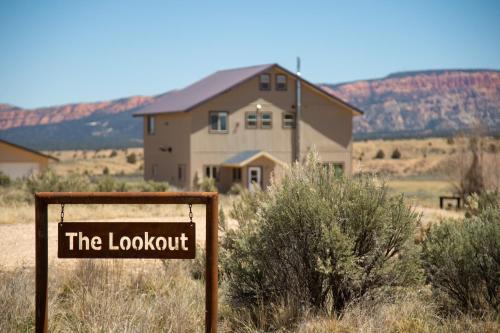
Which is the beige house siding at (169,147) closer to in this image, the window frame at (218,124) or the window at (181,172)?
the window at (181,172)

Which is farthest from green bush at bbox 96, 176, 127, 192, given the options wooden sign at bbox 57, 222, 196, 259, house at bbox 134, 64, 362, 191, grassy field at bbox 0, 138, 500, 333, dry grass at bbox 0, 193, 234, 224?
wooden sign at bbox 57, 222, 196, 259

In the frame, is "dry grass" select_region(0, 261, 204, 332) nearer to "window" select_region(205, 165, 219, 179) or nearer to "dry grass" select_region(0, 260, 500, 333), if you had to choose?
"dry grass" select_region(0, 260, 500, 333)

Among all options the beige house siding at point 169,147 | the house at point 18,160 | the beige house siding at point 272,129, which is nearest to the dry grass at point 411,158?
the beige house siding at point 272,129

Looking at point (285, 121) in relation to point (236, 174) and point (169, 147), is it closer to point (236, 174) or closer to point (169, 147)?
point (236, 174)

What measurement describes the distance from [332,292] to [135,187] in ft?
90.7

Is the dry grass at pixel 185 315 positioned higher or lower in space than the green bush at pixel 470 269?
lower

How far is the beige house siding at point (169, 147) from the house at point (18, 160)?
7.59 meters

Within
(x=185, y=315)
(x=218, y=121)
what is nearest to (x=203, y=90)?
(x=218, y=121)

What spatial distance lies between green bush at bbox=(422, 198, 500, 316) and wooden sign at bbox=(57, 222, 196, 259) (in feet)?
11.1

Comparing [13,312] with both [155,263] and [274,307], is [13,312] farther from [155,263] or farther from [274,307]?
[155,263]

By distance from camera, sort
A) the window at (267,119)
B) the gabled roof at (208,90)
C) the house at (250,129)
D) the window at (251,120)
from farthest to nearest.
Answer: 1. the window at (267,119)
2. the window at (251,120)
3. the gabled roof at (208,90)
4. the house at (250,129)

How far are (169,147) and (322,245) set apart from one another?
36.6 m

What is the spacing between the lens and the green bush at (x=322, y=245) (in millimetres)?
8461

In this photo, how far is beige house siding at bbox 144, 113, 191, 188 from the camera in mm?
42156
